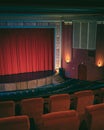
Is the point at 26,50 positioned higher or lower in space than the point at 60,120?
higher

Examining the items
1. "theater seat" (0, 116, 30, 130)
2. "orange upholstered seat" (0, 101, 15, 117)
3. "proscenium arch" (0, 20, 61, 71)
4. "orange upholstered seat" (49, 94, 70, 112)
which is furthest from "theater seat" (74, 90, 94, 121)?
"proscenium arch" (0, 20, 61, 71)

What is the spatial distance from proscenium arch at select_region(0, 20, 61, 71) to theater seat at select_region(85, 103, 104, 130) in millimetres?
9580

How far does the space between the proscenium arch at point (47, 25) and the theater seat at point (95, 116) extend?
31.4 feet

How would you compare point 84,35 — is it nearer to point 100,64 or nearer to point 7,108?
point 100,64

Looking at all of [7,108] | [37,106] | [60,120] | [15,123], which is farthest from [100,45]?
[15,123]

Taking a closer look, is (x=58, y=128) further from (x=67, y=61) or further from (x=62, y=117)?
(x=67, y=61)

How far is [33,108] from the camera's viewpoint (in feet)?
11.8

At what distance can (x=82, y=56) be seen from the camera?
476 inches

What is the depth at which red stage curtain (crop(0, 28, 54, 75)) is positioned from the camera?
41.9ft

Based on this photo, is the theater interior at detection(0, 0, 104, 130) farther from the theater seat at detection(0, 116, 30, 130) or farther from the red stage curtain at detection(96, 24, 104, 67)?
the theater seat at detection(0, 116, 30, 130)

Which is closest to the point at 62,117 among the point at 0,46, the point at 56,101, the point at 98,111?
the point at 98,111

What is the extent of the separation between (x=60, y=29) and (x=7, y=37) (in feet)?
11.0

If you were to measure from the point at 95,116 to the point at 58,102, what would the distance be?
2.95ft

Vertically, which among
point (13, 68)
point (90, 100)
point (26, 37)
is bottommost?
point (13, 68)
